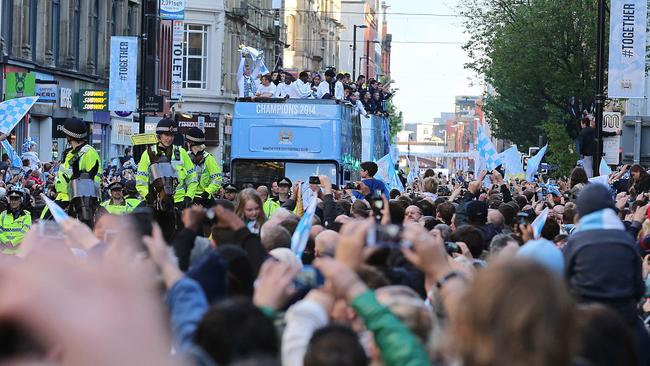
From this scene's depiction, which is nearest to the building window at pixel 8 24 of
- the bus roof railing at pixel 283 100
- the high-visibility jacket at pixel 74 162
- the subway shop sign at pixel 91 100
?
the subway shop sign at pixel 91 100

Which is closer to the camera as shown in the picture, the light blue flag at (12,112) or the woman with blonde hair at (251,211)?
the woman with blonde hair at (251,211)

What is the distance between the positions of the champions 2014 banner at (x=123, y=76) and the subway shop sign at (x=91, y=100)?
28.4 ft

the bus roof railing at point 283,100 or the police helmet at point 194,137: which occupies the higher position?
the bus roof railing at point 283,100

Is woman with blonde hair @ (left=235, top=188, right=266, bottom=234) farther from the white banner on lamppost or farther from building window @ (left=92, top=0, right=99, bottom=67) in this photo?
the white banner on lamppost

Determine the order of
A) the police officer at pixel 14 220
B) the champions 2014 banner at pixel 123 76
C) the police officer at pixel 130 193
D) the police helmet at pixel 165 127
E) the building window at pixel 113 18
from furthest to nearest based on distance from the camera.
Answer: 1. the building window at pixel 113 18
2. the champions 2014 banner at pixel 123 76
3. the police officer at pixel 130 193
4. the police officer at pixel 14 220
5. the police helmet at pixel 165 127

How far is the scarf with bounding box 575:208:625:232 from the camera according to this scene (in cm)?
777

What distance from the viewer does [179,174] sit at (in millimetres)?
14914

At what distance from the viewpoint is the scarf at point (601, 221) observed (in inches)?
306

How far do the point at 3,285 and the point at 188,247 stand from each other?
534cm

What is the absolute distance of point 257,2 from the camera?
74000 mm

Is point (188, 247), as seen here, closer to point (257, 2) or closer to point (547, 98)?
point (547, 98)

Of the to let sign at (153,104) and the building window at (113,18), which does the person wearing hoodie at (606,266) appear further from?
the building window at (113,18)

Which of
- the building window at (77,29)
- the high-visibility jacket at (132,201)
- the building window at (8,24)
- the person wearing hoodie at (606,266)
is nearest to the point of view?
the person wearing hoodie at (606,266)

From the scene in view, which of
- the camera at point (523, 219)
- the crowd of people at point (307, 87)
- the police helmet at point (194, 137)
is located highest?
the crowd of people at point (307, 87)
